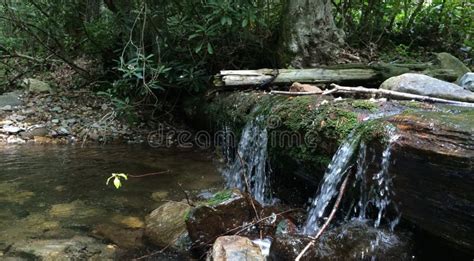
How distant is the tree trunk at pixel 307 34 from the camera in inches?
287

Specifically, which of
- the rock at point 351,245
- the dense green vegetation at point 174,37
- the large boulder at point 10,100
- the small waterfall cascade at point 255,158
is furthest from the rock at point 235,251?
the large boulder at point 10,100

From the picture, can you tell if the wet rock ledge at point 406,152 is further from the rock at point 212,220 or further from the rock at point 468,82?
the rock at point 468,82

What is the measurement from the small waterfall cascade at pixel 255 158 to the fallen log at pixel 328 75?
0.98 metres

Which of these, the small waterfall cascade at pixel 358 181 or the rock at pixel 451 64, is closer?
the small waterfall cascade at pixel 358 181

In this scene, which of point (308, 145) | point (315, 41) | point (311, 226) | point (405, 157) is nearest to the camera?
point (405, 157)

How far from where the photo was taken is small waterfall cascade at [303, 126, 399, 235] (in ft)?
9.96

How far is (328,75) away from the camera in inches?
238

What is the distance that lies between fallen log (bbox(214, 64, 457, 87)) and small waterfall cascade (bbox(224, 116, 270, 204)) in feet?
3.23

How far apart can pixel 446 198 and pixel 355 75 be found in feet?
12.3

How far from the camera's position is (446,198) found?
251cm

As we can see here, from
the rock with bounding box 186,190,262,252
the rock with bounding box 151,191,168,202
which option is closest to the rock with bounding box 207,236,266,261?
the rock with bounding box 186,190,262,252

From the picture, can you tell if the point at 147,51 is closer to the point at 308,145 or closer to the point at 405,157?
the point at 308,145

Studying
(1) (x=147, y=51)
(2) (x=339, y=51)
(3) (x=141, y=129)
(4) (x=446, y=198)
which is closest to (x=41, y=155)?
(3) (x=141, y=129)

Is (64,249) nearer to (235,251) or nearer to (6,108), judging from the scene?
(235,251)
